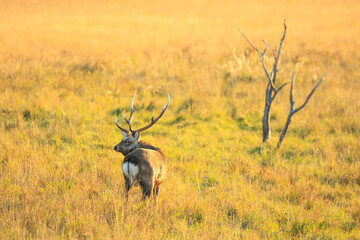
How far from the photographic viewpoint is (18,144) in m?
7.08

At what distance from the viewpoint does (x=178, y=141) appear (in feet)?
27.3

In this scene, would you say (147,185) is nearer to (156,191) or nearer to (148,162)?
(148,162)

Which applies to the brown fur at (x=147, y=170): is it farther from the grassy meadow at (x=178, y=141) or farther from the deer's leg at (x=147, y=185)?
the grassy meadow at (x=178, y=141)

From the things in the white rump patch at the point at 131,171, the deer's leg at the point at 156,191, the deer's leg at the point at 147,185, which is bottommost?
the deer's leg at the point at 156,191

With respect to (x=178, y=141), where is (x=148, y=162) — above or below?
above

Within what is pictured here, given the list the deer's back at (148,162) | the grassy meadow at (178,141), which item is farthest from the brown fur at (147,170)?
the grassy meadow at (178,141)

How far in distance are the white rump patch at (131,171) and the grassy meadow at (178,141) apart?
37cm

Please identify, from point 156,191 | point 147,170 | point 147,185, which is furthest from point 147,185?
point 156,191

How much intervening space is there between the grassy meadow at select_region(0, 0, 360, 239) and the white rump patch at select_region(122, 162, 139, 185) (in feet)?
1.20

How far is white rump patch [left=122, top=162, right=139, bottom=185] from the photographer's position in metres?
4.70

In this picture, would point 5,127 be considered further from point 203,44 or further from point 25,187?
point 203,44

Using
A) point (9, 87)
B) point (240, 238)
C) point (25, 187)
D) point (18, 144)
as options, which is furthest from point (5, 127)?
point (240, 238)

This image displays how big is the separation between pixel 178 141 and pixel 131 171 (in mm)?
3665

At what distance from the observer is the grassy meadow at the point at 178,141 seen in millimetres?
4789
